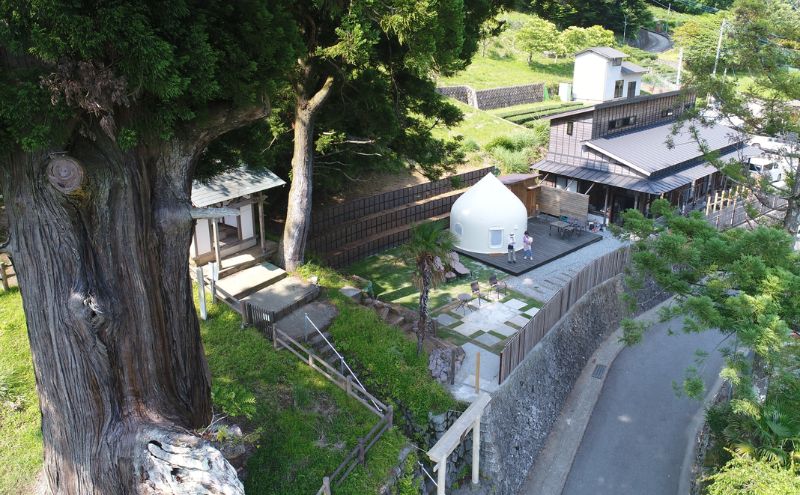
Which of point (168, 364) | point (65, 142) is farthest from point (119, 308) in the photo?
point (65, 142)

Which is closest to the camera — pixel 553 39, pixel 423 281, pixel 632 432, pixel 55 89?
pixel 55 89

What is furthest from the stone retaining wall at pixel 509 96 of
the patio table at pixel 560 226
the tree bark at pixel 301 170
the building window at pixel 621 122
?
the tree bark at pixel 301 170

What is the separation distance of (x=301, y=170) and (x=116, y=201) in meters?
9.48

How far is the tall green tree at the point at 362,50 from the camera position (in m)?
11.4

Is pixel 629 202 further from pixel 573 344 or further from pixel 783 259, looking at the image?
pixel 783 259

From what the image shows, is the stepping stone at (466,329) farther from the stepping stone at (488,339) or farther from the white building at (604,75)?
the white building at (604,75)

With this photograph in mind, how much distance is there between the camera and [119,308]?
718cm

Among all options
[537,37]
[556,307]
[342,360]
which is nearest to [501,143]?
[556,307]

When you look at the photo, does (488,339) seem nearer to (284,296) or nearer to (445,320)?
(445,320)

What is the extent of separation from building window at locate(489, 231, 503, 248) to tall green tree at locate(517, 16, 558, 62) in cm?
3640

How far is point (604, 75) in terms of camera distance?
32.5 meters

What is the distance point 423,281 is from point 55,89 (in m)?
8.80

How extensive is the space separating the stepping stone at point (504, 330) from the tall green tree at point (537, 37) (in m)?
42.1

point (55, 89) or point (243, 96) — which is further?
point (243, 96)
